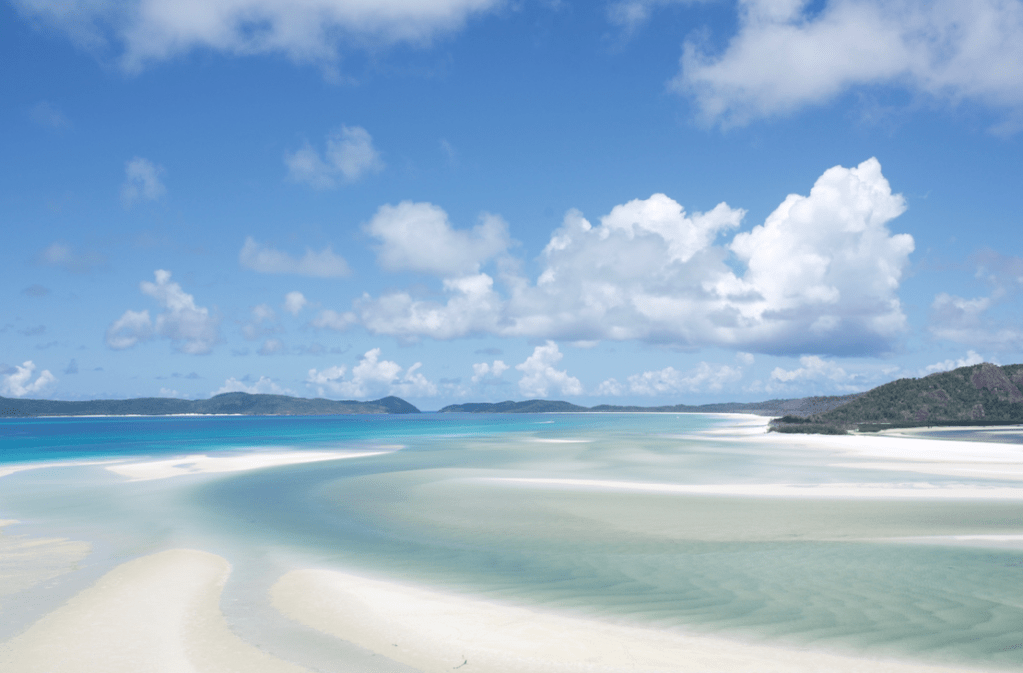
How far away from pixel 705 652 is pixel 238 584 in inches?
354

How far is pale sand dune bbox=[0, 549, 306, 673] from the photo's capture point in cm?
815

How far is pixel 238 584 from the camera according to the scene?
12125 millimetres

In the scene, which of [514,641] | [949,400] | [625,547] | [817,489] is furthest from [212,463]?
[949,400]

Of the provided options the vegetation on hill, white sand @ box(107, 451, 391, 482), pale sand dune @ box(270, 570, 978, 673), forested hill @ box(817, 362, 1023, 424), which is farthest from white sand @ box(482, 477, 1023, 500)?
forested hill @ box(817, 362, 1023, 424)

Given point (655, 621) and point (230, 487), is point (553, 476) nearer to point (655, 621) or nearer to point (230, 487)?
point (230, 487)

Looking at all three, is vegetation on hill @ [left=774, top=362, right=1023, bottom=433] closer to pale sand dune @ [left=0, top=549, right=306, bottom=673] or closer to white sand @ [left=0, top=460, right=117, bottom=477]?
white sand @ [left=0, top=460, right=117, bottom=477]

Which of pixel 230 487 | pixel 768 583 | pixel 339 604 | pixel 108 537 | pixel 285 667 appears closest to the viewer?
pixel 285 667

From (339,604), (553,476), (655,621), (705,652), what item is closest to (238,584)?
(339,604)

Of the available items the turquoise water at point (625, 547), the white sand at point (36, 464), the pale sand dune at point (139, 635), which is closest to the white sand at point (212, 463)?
the white sand at point (36, 464)

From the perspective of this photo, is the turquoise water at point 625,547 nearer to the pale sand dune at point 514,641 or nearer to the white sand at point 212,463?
the pale sand dune at point 514,641

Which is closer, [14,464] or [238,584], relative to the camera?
[238,584]

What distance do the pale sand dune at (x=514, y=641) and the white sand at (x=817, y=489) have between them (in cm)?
1474

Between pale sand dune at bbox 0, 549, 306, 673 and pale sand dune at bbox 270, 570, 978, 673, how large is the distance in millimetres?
1353

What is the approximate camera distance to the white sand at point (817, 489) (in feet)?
70.9
